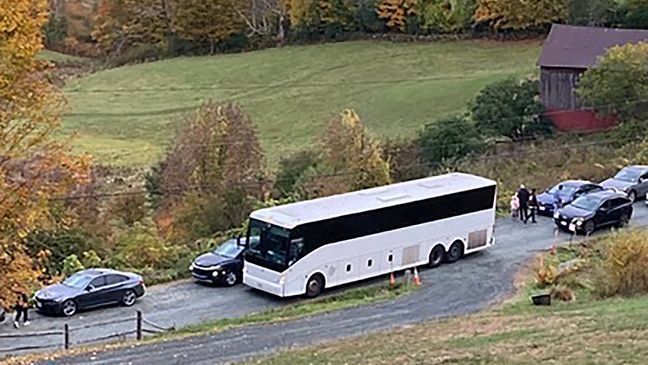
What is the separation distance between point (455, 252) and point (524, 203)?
18.8 feet

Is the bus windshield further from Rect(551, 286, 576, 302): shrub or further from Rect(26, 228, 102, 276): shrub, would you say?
Rect(551, 286, 576, 302): shrub

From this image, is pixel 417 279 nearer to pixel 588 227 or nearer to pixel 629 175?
pixel 588 227

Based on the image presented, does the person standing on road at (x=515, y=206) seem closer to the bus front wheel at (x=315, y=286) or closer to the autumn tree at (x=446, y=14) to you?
the bus front wheel at (x=315, y=286)

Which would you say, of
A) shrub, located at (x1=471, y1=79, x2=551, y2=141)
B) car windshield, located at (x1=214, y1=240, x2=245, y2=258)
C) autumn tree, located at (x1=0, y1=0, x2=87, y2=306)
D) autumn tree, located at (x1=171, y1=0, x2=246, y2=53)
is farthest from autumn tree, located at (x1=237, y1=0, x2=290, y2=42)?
autumn tree, located at (x1=0, y1=0, x2=87, y2=306)

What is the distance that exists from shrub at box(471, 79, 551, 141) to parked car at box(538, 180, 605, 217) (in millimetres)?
16248

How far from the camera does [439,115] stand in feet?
241

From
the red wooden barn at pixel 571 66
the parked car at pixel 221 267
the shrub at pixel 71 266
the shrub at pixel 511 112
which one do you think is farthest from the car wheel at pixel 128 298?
the red wooden barn at pixel 571 66

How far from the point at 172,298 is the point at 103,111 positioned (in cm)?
5121

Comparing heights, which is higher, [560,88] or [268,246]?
[268,246]

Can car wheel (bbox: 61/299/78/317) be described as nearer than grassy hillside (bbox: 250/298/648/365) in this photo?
No

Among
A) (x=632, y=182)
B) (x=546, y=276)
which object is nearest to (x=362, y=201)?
(x=546, y=276)

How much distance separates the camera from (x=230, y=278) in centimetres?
3644

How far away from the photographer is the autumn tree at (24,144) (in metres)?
22.5

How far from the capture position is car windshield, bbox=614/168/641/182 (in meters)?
46.9
